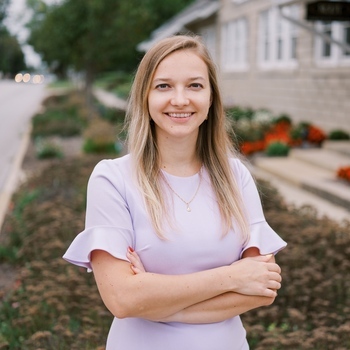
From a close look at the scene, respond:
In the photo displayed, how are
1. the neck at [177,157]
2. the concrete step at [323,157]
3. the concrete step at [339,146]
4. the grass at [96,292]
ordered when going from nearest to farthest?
1. the neck at [177,157]
2. the grass at [96,292]
3. the concrete step at [323,157]
4. the concrete step at [339,146]

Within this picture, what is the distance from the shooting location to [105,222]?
2.12 metres

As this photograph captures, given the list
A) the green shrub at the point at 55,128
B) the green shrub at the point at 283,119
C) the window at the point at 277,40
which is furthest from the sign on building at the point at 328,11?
the green shrub at the point at 55,128

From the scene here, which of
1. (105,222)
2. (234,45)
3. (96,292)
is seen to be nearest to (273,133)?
(234,45)

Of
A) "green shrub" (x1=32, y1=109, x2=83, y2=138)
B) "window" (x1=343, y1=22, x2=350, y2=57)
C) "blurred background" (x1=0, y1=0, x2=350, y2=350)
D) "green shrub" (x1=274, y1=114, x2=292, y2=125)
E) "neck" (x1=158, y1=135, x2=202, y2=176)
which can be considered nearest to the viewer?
"neck" (x1=158, y1=135, x2=202, y2=176)

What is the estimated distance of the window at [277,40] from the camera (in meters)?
18.5

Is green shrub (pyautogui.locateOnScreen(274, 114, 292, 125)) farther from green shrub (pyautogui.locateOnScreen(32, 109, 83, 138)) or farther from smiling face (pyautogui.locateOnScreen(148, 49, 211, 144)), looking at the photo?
smiling face (pyautogui.locateOnScreen(148, 49, 211, 144))

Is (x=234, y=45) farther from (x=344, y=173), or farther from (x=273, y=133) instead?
(x=344, y=173)

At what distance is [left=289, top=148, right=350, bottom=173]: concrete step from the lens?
1225 cm

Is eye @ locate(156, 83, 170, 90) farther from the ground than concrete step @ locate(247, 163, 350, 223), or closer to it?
farther from the ground

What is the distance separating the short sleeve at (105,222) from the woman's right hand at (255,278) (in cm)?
35

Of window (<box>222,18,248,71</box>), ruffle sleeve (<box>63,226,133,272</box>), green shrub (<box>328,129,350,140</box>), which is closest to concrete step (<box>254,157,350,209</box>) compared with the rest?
green shrub (<box>328,129,350,140</box>)

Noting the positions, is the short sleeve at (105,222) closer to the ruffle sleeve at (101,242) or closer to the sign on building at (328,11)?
the ruffle sleeve at (101,242)

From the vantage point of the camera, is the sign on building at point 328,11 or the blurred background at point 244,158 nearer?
the blurred background at point 244,158

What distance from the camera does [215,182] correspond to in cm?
229
